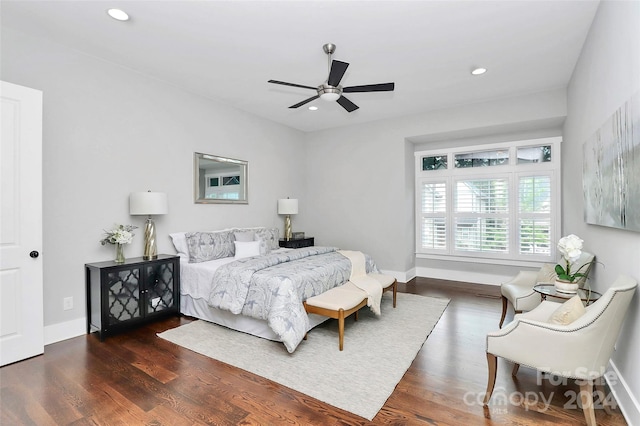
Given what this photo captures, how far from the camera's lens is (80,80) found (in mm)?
3264

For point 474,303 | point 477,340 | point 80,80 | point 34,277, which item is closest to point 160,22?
point 80,80

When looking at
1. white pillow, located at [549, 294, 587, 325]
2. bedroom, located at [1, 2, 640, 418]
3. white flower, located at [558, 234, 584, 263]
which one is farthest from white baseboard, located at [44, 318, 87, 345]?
white flower, located at [558, 234, 584, 263]

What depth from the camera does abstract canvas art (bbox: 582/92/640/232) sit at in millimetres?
1803

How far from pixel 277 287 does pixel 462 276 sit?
3.90 meters

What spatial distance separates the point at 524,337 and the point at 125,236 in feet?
12.1

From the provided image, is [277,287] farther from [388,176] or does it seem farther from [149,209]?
[388,176]

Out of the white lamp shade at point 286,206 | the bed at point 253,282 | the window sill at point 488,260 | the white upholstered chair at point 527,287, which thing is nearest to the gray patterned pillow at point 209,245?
the bed at point 253,282

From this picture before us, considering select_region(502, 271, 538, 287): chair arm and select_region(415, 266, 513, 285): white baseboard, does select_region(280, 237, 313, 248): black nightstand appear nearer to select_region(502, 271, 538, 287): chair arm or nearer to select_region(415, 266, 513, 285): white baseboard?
select_region(415, 266, 513, 285): white baseboard

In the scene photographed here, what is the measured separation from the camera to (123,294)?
128 inches

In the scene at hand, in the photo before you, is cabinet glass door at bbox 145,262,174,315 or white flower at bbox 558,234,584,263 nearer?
white flower at bbox 558,234,584,263

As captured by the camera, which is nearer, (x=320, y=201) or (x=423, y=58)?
(x=423, y=58)

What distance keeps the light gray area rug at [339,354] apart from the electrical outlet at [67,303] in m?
0.96

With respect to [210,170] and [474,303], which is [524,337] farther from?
[210,170]

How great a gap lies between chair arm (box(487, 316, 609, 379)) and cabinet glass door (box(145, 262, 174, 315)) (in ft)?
11.1
